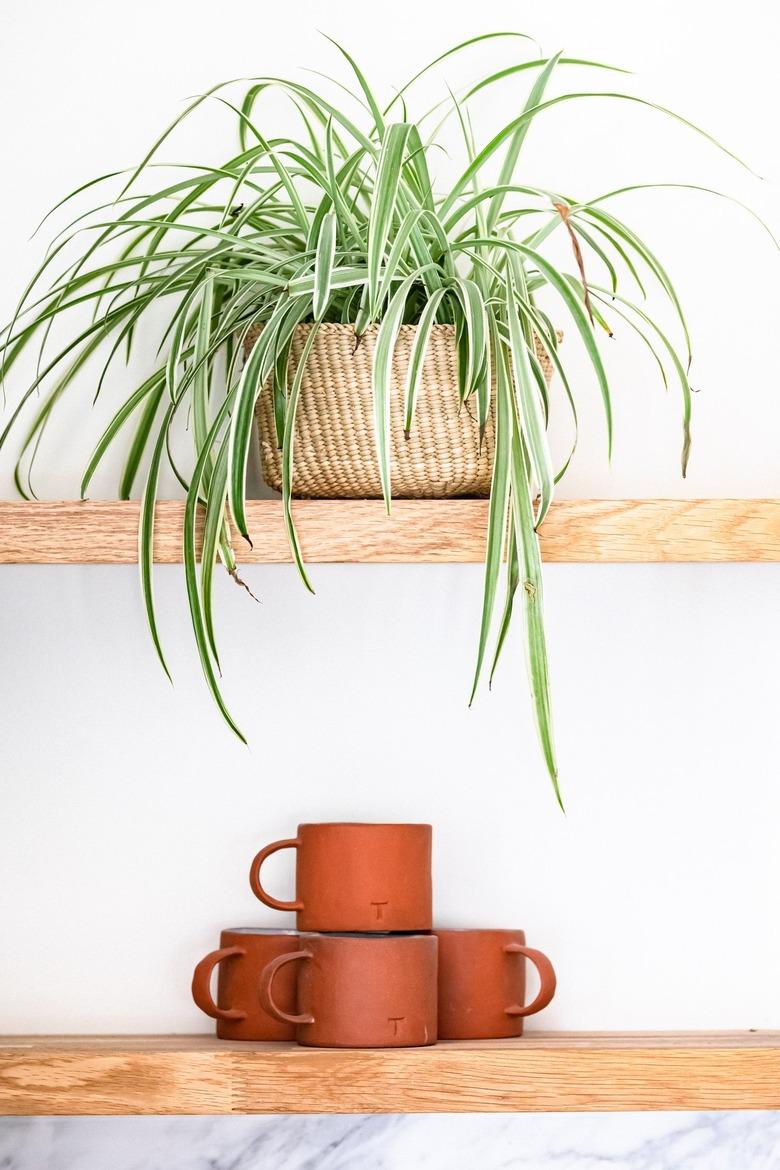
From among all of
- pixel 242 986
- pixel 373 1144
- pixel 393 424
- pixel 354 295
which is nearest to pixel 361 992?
pixel 242 986

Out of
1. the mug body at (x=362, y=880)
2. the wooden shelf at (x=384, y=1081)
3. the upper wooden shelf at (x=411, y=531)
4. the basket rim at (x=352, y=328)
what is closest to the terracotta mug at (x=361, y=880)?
the mug body at (x=362, y=880)

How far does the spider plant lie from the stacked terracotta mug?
6.8 inches

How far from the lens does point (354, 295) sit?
0.90 meters

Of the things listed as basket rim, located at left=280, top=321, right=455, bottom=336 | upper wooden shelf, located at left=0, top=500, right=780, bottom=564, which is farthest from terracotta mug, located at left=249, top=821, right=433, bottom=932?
basket rim, located at left=280, top=321, right=455, bottom=336

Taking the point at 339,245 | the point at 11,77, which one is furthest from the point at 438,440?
the point at 11,77

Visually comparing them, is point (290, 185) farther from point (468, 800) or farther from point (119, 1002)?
point (119, 1002)

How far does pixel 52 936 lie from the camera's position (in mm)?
1052

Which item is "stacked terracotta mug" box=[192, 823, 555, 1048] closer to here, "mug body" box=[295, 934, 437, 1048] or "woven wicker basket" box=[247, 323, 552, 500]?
"mug body" box=[295, 934, 437, 1048]

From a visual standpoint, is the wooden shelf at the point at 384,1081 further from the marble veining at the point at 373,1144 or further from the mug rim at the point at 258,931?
the marble veining at the point at 373,1144

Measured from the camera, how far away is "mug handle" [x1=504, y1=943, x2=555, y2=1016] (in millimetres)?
928

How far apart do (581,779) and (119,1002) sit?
18.9 inches

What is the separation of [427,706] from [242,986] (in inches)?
12.1

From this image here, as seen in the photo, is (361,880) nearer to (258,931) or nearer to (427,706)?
(258,931)

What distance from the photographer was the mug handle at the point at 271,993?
0.86m
